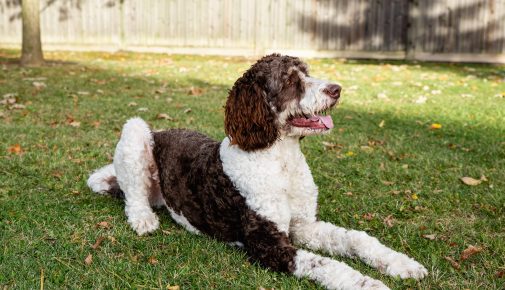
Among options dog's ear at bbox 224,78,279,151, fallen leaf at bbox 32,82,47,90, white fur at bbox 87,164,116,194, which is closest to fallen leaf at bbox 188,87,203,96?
fallen leaf at bbox 32,82,47,90

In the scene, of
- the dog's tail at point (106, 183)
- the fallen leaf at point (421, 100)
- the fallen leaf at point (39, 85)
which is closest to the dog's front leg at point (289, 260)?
the dog's tail at point (106, 183)

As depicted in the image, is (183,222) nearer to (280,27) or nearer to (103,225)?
(103,225)

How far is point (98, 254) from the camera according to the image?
3.90 meters

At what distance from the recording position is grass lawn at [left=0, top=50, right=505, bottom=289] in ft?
11.9

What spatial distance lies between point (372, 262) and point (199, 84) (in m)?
8.13

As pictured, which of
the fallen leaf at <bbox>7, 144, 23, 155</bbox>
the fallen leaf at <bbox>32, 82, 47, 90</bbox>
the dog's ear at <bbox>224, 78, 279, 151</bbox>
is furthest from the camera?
the fallen leaf at <bbox>32, 82, 47, 90</bbox>

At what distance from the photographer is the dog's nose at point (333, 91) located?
3.60 m

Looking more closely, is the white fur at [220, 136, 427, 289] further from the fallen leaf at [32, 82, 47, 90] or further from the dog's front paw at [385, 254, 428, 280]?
the fallen leaf at [32, 82, 47, 90]

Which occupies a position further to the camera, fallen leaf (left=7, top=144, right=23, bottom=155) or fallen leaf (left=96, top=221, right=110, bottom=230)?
fallen leaf (left=7, top=144, right=23, bottom=155)

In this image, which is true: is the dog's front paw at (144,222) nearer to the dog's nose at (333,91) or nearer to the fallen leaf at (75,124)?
the dog's nose at (333,91)

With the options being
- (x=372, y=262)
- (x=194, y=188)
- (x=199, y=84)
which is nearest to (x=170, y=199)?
(x=194, y=188)

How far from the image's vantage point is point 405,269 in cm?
351

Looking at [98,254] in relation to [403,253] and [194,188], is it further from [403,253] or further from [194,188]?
[403,253]

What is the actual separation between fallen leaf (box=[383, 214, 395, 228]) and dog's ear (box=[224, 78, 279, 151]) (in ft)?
4.53
